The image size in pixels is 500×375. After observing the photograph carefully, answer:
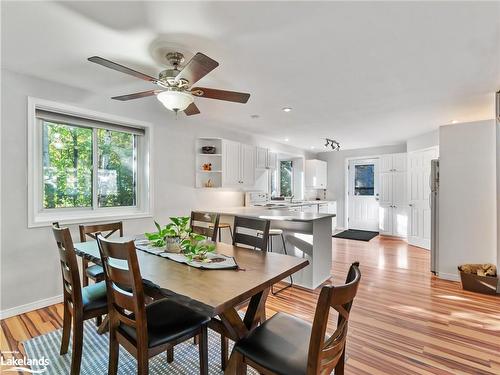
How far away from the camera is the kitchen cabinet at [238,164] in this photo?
478cm

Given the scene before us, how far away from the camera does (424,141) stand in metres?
5.62

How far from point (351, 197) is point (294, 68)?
20.3 feet

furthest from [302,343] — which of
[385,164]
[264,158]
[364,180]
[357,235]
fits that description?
[364,180]

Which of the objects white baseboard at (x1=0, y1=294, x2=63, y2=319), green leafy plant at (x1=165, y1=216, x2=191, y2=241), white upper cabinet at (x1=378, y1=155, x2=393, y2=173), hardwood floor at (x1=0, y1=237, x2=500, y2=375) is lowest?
hardwood floor at (x1=0, y1=237, x2=500, y2=375)

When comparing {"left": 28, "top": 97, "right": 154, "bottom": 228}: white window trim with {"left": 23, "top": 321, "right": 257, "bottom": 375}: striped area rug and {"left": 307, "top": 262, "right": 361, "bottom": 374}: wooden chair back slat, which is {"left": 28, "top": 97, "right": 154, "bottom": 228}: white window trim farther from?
{"left": 307, "top": 262, "right": 361, "bottom": 374}: wooden chair back slat

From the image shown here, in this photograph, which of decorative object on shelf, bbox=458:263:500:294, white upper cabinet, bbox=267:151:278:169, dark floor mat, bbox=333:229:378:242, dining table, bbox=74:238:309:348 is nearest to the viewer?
dining table, bbox=74:238:309:348

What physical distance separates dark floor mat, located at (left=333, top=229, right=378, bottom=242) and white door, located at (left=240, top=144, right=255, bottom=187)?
10.0 ft

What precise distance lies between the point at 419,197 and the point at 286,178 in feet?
10.8

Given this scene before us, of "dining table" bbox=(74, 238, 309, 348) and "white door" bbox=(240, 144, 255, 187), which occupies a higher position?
"white door" bbox=(240, 144, 255, 187)

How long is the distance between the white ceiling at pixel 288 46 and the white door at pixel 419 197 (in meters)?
2.21

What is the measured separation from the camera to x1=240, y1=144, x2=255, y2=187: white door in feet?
16.9

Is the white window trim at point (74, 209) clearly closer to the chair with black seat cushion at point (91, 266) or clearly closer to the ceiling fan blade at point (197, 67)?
the chair with black seat cushion at point (91, 266)

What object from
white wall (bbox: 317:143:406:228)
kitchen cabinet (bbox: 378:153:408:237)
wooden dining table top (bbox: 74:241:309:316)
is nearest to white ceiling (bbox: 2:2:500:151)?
wooden dining table top (bbox: 74:241:309:316)

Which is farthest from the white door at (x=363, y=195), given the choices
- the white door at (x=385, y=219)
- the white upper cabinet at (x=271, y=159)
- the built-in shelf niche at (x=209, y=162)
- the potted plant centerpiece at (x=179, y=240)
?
the potted plant centerpiece at (x=179, y=240)
